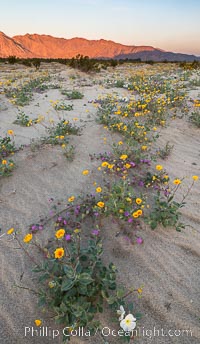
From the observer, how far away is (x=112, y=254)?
261 centimetres

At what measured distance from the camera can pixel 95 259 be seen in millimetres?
2178

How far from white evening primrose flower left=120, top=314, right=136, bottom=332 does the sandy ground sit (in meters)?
0.21

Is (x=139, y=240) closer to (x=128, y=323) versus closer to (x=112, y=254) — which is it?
(x=112, y=254)

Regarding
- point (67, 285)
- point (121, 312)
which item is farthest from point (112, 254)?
point (67, 285)

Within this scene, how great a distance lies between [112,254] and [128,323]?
2.70 feet

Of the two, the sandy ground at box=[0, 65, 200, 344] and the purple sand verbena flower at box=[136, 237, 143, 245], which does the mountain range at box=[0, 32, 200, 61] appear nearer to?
the sandy ground at box=[0, 65, 200, 344]

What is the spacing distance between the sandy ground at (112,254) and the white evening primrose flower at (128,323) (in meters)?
0.21

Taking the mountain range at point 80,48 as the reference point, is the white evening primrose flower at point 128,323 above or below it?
below

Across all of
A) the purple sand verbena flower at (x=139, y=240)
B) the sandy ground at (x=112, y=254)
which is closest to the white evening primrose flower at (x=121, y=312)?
the sandy ground at (x=112, y=254)

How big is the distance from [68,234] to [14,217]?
932 mm

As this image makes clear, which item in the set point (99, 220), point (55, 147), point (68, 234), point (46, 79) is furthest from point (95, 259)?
point (46, 79)

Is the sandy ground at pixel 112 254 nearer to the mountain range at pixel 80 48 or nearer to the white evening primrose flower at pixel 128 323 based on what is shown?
the white evening primrose flower at pixel 128 323

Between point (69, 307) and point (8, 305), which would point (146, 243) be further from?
point (8, 305)

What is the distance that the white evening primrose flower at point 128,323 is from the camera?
1834mm
